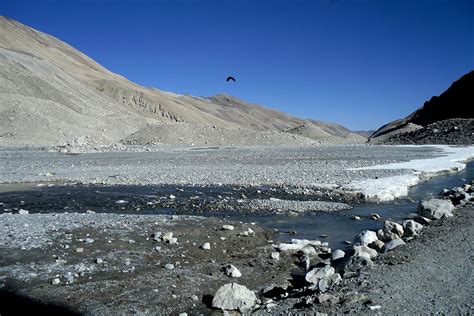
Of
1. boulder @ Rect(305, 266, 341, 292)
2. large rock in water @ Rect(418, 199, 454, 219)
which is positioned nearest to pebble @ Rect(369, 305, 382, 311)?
boulder @ Rect(305, 266, 341, 292)

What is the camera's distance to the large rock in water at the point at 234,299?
7152mm

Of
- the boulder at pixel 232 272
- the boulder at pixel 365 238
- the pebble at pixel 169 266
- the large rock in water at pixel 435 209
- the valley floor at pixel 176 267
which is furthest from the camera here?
the large rock in water at pixel 435 209

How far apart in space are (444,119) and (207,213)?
10467 cm

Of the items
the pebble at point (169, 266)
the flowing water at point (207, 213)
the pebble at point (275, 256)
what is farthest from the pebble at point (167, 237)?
the flowing water at point (207, 213)

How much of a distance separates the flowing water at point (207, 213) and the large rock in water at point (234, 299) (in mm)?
4256

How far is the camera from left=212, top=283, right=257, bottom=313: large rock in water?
7.15 m

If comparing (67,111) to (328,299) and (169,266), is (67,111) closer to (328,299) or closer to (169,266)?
(169,266)

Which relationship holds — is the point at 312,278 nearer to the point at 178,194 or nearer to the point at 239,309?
the point at 239,309

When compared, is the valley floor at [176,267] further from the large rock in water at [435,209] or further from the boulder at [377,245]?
the boulder at [377,245]

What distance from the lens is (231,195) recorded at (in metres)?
18.2

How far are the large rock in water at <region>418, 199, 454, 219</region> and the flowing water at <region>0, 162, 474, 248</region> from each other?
1.40 m

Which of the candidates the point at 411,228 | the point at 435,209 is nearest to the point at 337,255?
the point at 411,228

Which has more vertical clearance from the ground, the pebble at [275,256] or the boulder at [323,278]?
the boulder at [323,278]

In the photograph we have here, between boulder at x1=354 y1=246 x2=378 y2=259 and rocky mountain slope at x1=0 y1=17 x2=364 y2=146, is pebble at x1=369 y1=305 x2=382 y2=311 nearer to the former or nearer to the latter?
boulder at x1=354 y1=246 x2=378 y2=259
